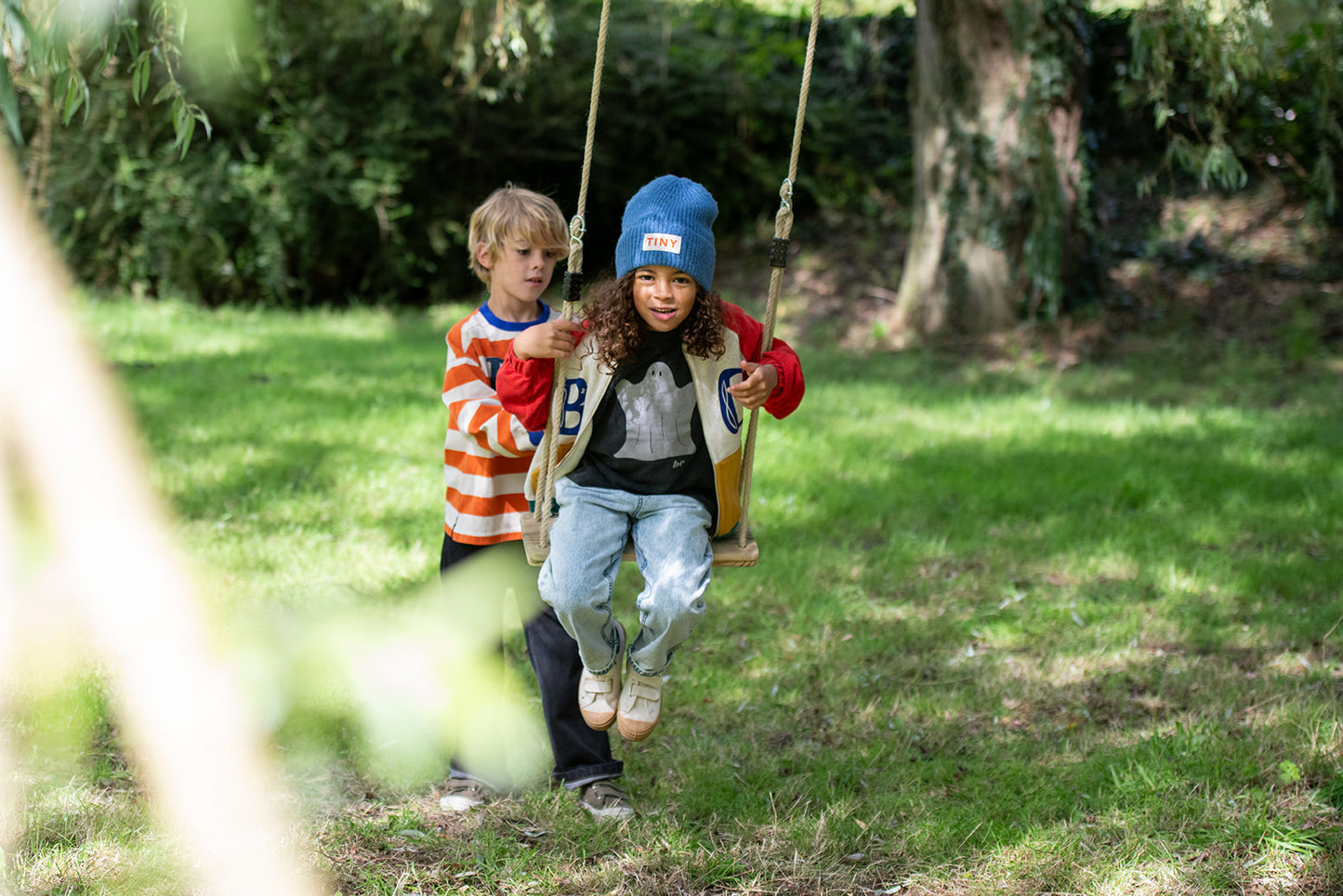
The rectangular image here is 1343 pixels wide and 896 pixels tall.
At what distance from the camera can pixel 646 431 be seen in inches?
110

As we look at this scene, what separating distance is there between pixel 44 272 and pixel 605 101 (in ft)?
19.6

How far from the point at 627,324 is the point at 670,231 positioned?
25 cm

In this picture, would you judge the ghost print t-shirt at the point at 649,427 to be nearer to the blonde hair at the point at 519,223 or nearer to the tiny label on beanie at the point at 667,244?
the tiny label on beanie at the point at 667,244

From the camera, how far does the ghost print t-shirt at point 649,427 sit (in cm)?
280

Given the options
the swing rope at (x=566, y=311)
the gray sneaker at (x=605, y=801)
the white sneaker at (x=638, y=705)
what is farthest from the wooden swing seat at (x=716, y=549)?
the gray sneaker at (x=605, y=801)

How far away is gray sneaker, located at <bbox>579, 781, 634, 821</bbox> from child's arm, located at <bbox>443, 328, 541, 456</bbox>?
93 cm

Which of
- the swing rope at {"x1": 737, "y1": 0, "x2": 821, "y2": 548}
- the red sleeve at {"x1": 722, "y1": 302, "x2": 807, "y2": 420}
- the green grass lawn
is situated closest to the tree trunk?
the green grass lawn

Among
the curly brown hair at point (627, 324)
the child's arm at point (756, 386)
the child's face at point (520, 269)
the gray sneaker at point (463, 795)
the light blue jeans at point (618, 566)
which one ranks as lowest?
the gray sneaker at point (463, 795)

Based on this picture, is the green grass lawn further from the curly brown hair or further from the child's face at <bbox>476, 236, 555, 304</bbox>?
the child's face at <bbox>476, 236, 555, 304</bbox>

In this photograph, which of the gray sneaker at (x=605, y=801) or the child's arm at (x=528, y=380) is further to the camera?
the gray sneaker at (x=605, y=801)

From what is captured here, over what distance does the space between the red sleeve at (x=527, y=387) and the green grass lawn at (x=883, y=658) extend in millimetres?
1108

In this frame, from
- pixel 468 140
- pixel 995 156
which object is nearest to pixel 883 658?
pixel 995 156

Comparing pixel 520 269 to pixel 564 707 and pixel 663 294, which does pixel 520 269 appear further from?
pixel 564 707

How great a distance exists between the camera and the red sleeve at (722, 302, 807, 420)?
2.84m
